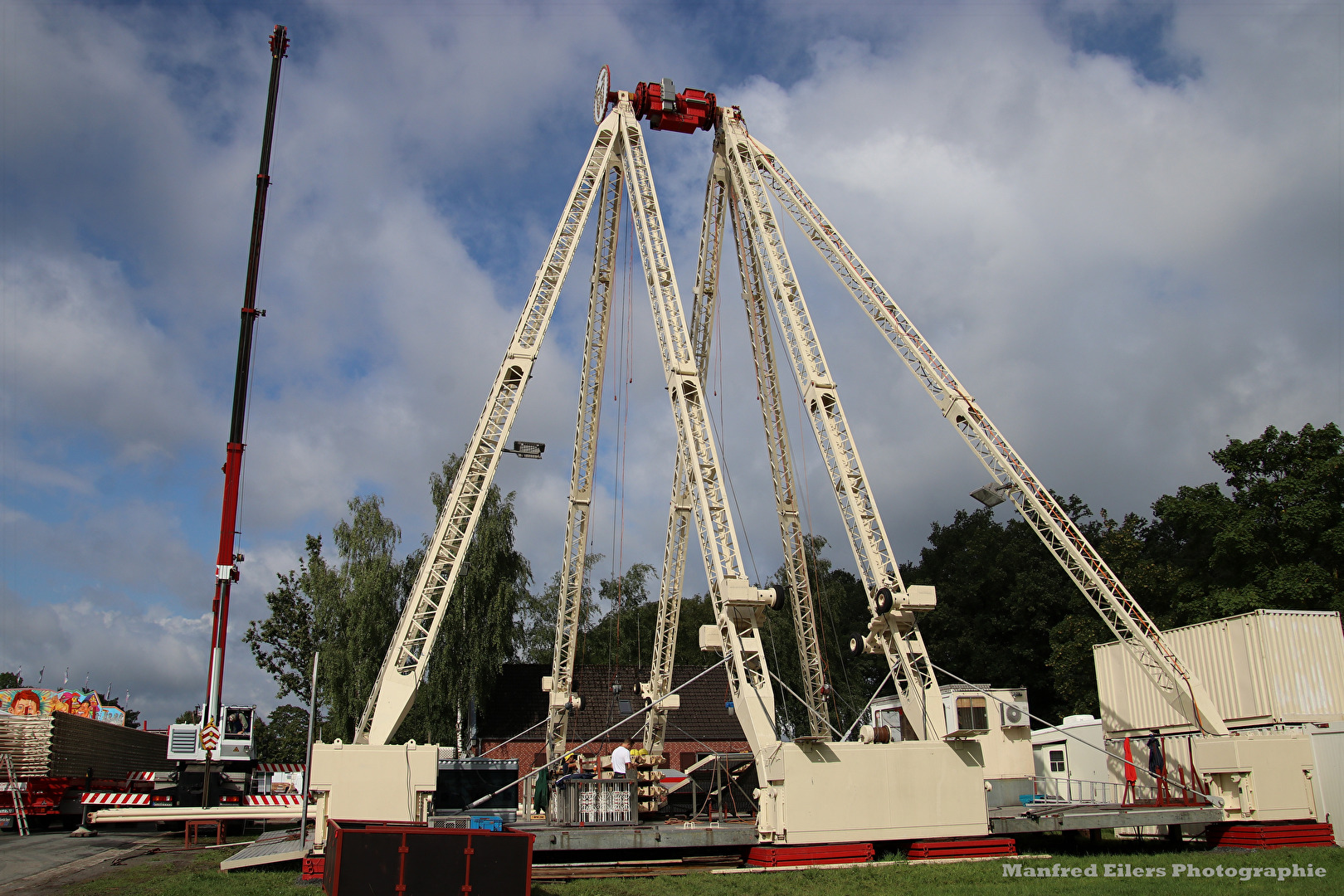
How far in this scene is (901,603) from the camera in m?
25.4

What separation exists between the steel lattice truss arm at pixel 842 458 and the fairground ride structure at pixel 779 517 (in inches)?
2.3

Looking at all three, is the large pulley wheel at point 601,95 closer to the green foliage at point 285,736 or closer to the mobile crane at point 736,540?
the mobile crane at point 736,540

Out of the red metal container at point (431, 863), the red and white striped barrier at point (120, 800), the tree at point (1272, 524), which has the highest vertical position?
the tree at point (1272, 524)

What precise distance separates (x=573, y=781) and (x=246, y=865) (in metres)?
6.53

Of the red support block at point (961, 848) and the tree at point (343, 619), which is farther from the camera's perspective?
the tree at point (343, 619)

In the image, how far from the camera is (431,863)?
1105 centimetres

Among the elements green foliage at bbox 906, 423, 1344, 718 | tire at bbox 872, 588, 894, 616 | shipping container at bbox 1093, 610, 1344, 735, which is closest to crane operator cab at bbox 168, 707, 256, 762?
tire at bbox 872, 588, 894, 616

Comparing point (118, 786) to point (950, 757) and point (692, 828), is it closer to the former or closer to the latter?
point (692, 828)

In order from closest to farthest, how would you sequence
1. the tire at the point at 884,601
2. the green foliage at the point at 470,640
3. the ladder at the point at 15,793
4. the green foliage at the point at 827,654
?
1. the tire at the point at 884,601
2. the ladder at the point at 15,793
3. the green foliage at the point at 470,640
4. the green foliage at the point at 827,654

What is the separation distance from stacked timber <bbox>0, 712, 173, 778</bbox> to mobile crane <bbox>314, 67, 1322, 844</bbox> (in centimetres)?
957

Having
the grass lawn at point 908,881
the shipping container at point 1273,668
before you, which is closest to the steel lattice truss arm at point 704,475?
the grass lawn at point 908,881

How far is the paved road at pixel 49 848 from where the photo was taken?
729 inches

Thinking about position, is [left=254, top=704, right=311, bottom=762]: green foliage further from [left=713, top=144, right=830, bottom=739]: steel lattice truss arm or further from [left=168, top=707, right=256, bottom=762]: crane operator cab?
[left=713, top=144, right=830, bottom=739]: steel lattice truss arm

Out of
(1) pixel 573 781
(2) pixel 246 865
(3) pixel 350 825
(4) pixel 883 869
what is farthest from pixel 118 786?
(4) pixel 883 869
